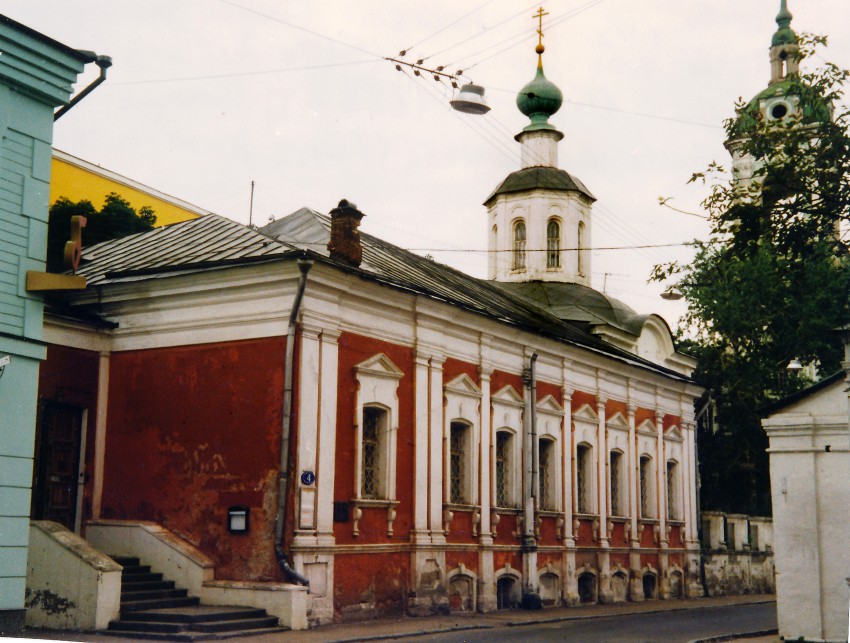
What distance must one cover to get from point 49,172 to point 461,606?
30.5 ft

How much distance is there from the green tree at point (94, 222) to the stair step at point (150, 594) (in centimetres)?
390

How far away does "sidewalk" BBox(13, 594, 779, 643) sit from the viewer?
1215cm

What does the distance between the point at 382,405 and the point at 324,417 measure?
1.43 metres

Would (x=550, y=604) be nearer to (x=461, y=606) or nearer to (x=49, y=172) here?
(x=461, y=606)

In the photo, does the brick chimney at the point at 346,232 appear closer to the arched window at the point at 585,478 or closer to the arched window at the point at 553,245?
the arched window at the point at 585,478

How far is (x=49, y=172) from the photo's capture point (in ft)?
35.6

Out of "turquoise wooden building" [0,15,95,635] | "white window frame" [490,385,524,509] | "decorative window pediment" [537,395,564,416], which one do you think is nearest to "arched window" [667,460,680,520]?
"decorative window pediment" [537,395,564,416]

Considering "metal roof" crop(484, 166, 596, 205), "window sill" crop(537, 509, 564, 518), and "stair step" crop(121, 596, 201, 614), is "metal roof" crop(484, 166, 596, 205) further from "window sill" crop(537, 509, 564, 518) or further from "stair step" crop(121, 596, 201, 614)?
"stair step" crop(121, 596, 201, 614)

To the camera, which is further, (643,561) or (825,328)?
(643,561)

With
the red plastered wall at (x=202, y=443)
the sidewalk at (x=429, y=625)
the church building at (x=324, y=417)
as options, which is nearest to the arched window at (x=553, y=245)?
the church building at (x=324, y=417)

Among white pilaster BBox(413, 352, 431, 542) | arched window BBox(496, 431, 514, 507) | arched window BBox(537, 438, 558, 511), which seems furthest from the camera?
arched window BBox(537, 438, 558, 511)

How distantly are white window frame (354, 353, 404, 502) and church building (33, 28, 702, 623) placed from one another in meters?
0.03

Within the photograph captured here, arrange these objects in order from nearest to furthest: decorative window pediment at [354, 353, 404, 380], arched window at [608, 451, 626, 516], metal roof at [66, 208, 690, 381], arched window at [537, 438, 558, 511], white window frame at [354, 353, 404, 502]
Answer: metal roof at [66, 208, 690, 381] < white window frame at [354, 353, 404, 502] < decorative window pediment at [354, 353, 404, 380] < arched window at [537, 438, 558, 511] < arched window at [608, 451, 626, 516]

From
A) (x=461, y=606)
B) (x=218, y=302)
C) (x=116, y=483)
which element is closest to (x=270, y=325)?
(x=218, y=302)
